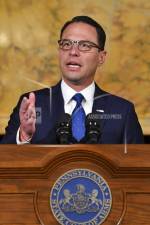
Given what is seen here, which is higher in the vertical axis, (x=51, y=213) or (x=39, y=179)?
(x=39, y=179)

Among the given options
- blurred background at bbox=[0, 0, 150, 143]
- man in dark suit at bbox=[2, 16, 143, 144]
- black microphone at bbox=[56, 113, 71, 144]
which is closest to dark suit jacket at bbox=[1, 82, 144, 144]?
man in dark suit at bbox=[2, 16, 143, 144]

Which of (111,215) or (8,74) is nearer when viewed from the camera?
(111,215)

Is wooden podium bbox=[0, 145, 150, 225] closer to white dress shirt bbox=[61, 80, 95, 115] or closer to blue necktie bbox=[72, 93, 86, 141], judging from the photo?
blue necktie bbox=[72, 93, 86, 141]

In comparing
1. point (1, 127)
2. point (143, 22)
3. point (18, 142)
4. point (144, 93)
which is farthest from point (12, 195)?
point (143, 22)

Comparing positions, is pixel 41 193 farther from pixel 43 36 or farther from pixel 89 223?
pixel 43 36

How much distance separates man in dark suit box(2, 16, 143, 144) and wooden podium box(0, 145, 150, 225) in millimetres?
290

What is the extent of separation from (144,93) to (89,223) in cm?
Result: 137

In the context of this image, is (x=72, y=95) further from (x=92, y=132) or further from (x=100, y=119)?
(x=92, y=132)

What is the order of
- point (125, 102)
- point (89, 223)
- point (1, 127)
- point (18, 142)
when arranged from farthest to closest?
point (1, 127) → point (125, 102) → point (18, 142) → point (89, 223)

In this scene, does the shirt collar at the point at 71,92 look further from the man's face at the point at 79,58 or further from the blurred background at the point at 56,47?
the blurred background at the point at 56,47

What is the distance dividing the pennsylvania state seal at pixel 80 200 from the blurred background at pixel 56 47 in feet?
4.07

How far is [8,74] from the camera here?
2992 mm

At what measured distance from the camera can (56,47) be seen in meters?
3.04

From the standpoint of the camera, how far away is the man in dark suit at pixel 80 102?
2188 mm
